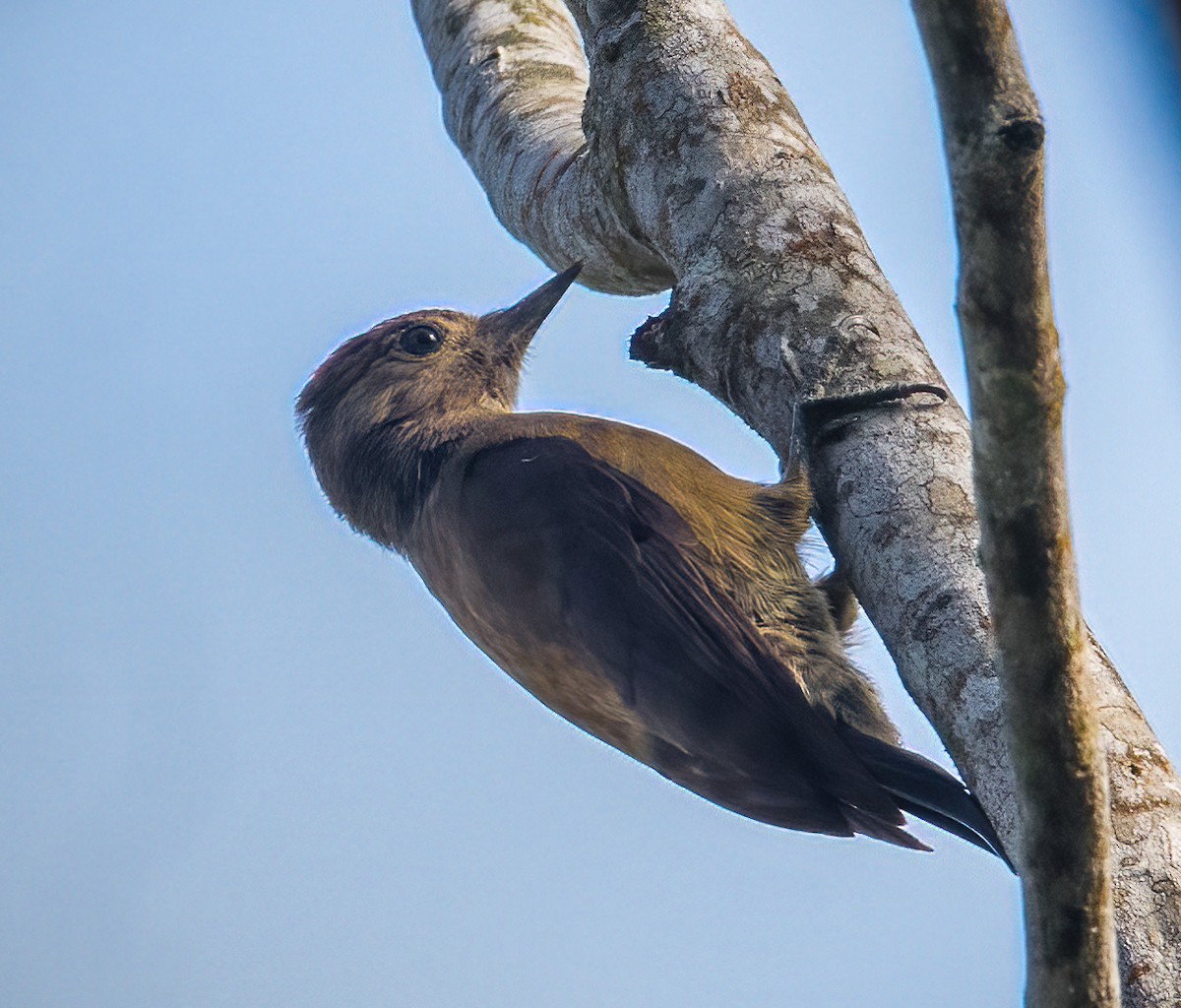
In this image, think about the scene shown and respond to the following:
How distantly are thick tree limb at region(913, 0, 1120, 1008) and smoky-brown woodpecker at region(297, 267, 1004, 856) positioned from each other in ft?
A: 3.77

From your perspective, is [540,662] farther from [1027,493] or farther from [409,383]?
[1027,493]

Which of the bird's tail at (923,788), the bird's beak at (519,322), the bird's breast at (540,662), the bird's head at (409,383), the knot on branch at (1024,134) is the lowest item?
the bird's tail at (923,788)

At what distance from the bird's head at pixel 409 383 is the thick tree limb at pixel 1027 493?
2.62 m

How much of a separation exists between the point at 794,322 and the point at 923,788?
3.19 feet

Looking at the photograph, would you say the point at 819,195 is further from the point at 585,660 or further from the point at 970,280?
the point at 970,280

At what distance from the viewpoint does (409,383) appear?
415 centimetres

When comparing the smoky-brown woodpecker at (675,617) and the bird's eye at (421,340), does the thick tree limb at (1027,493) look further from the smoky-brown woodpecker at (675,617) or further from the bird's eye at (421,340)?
the bird's eye at (421,340)

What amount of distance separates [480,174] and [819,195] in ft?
6.34

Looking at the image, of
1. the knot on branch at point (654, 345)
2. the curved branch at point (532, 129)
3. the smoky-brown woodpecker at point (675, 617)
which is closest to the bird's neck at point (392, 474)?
the smoky-brown woodpecker at point (675, 617)

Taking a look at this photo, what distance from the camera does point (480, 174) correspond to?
14.4 feet

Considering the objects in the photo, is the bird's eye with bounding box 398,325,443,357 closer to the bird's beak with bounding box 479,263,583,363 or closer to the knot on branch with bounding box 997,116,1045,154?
the bird's beak with bounding box 479,263,583,363

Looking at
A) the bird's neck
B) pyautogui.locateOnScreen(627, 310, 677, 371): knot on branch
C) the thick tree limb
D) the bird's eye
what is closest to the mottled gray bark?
pyautogui.locateOnScreen(627, 310, 677, 371): knot on branch

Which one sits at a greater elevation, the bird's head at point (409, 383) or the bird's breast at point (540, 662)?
the bird's head at point (409, 383)

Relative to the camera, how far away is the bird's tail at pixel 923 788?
2.50 m
